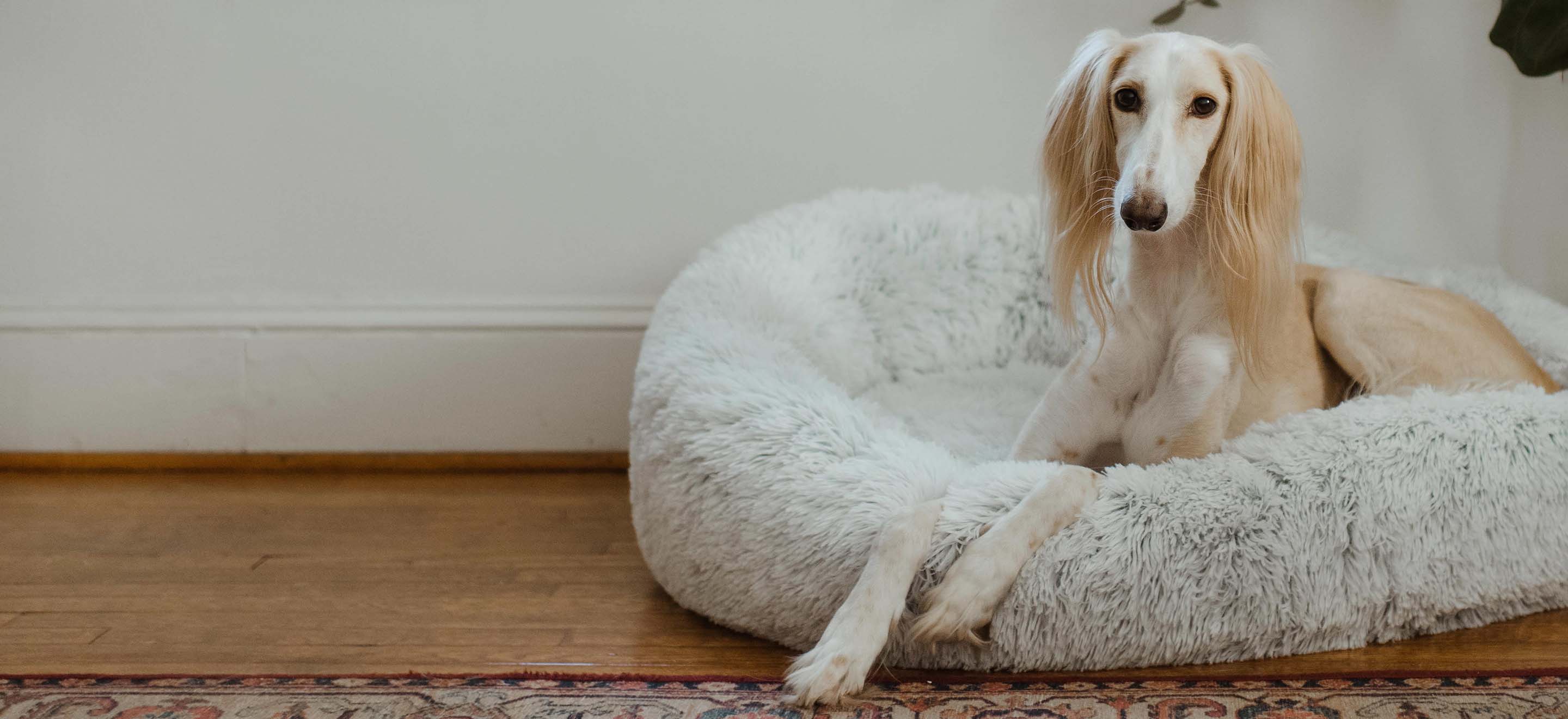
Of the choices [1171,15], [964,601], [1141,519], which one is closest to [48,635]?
[964,601]

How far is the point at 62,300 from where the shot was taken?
7.94 feet

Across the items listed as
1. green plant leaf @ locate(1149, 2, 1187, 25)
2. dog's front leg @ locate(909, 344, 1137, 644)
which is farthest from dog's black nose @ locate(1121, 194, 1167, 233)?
green plant leaf @ locate(1149, 2, 1187, 25)

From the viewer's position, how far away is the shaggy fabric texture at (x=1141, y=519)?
1.29m

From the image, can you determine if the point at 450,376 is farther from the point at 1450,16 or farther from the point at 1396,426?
the point at 1450,16

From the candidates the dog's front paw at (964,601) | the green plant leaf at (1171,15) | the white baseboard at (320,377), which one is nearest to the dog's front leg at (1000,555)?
the dog's front paw at (964,601)

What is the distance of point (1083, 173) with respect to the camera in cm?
146

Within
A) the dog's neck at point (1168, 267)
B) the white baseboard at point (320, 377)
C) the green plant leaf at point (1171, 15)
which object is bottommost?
the white baseboard at point (320, 377)

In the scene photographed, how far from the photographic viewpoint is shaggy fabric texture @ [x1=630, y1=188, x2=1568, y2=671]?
1.29 metres

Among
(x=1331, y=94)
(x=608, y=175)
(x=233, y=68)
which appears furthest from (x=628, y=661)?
(x=1331, y=94)

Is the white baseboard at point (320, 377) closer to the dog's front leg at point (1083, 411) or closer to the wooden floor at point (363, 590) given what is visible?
the wooden floor at point (363, 590)

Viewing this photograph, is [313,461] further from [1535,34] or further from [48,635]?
[1535,34]

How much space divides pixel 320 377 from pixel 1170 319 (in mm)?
1755

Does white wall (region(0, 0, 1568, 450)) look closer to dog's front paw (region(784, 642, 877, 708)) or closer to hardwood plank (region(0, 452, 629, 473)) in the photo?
hardwood plank (region(0, 452, 629, 473))

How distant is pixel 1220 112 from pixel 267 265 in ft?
6.36
